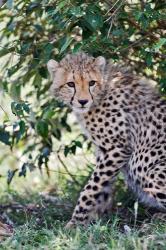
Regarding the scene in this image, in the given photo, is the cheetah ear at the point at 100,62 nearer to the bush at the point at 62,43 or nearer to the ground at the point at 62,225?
the bush at the point at 62,43

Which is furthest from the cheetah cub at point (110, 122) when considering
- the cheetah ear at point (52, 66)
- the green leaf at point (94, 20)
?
the green leaf at point (94, 20)

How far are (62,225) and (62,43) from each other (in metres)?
1.21

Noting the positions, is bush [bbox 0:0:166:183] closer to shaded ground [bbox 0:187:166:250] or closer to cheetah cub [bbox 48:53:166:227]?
cheetah cub [bbox 48:53:166:227]

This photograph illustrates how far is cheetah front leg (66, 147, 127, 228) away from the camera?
15.8ft

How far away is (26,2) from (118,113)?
1.01m

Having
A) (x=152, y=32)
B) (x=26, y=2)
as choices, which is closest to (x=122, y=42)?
(x=152, y=32)

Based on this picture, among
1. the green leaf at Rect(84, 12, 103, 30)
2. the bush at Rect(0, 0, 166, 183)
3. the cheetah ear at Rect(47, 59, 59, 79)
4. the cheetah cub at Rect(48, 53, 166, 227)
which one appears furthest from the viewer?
the cheetah ear at Rect(47, 59, 59, 79)

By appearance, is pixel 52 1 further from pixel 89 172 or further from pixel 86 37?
pixel 89 172

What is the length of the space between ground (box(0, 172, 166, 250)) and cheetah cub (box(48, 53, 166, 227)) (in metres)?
0.19

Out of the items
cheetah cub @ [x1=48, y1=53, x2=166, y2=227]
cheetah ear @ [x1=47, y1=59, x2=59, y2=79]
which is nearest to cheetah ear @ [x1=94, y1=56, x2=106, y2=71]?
cheetah cub @ [x1=48, y1=53, x2=166, y2=227]

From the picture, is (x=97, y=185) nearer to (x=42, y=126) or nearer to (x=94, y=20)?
(x=42, y=126)

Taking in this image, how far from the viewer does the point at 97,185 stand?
15.8 ft

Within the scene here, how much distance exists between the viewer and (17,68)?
17.2 ft

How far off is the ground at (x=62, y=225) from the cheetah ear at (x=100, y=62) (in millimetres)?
1017
